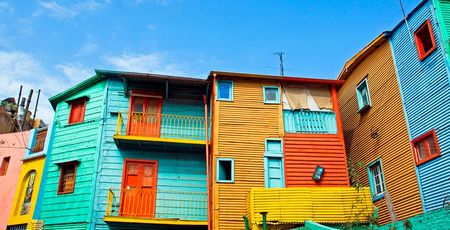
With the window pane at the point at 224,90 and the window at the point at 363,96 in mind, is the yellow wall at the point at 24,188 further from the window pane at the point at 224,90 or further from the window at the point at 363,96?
the window at the point at 363,96

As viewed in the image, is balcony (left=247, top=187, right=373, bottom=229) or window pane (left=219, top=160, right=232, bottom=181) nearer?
balcony (left=247, top=187, right=373, bottom=229)

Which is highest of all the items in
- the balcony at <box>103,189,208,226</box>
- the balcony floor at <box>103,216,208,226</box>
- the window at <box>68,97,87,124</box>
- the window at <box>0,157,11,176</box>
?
the window at <box>68,97,87,124</box>

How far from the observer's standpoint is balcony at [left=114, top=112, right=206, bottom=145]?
17.1 metres

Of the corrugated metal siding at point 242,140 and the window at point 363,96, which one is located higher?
the window at point 363,96

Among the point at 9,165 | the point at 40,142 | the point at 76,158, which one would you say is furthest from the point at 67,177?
the point at 9,165

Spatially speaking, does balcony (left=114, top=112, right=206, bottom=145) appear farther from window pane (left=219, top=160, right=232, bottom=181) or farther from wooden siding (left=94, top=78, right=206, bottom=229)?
window pane (left=219, top=160, right=232, bottom=181)

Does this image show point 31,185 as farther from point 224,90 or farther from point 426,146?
point 426,146

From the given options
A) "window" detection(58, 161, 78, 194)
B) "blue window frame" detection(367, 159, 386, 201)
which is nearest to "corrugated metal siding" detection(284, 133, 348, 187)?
"blue window frame" detection(367, 159, 386, 201)

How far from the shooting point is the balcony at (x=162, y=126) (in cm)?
1711

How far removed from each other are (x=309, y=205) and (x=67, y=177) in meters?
9.71

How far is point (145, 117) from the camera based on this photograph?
17.6 meters

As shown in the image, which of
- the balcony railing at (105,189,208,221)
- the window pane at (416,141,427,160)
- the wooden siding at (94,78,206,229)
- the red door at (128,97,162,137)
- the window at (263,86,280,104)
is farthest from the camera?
the window at (263,86,280,104)

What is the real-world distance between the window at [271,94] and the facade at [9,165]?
35.6 feet

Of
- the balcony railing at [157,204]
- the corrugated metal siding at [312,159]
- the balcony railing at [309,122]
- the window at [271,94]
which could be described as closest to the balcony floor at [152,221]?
the balcony railing at [157,204]
